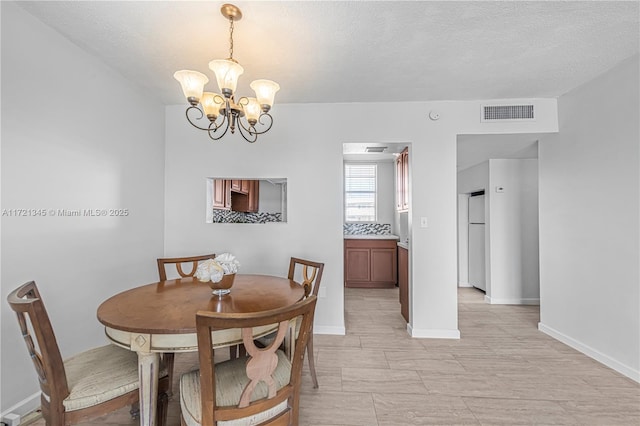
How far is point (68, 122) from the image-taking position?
84.4 inches

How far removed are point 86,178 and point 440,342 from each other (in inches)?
139

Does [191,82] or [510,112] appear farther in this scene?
[510,112]

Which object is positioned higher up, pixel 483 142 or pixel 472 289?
pixel 483 142

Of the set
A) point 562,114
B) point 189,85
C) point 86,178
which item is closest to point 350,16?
point 189,85

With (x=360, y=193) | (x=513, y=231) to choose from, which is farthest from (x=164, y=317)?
(x=360, y=193)

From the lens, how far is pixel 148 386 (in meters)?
1.33

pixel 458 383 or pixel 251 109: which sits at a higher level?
pixel 251 109

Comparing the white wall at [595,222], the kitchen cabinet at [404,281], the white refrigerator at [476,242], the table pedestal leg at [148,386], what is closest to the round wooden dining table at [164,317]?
the table pedestal leg at [148,386]

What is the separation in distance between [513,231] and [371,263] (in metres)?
2.24

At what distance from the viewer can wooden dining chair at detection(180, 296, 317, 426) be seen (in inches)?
41.4

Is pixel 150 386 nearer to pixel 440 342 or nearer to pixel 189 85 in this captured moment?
pixel 189 85

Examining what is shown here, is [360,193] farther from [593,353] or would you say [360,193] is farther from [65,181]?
[65,181]

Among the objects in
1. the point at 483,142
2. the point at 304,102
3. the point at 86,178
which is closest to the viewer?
the point at 86,178

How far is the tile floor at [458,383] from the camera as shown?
183 centimetres
